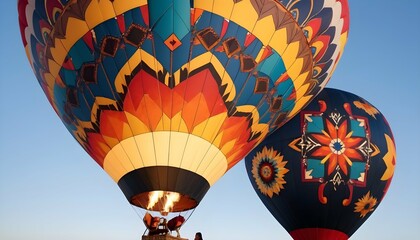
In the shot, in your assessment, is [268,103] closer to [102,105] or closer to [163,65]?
[163,65]

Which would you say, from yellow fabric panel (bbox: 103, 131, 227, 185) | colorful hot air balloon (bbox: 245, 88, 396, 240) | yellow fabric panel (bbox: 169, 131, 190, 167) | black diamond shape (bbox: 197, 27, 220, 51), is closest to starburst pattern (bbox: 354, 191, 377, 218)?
colorful hot air balloon (bbox: 245, 88, 396, 240)

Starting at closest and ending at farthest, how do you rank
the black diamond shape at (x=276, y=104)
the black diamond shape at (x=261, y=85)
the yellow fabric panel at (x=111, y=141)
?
the yellow fabric panel at (x=111, y=141)
the black diamond shape at (x=261, y=85)
the black diamond shape at (x=276, y=104)

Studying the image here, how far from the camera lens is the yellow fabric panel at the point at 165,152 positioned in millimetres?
11172

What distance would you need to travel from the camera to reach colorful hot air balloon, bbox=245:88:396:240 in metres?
16.7

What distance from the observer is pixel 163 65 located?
10.9m

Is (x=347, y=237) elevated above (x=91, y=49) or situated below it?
below

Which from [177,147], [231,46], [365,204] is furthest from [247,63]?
[365,204]

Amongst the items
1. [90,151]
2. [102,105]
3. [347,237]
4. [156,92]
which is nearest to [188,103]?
[156,92]

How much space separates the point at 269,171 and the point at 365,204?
2777 mm

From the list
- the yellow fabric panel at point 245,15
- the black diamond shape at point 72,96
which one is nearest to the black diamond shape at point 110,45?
the black diamond shape at point 72,96

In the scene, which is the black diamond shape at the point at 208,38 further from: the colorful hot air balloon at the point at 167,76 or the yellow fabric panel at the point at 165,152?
the yellow fabric panel at the point at 165,152

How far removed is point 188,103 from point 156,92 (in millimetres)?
607

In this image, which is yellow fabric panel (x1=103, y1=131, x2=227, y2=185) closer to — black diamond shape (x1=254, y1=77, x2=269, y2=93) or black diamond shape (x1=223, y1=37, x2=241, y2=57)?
black diamond shape (x1=254, y1=77, x2=269, y2=93)

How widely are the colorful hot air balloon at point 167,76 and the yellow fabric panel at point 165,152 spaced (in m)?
0.02
